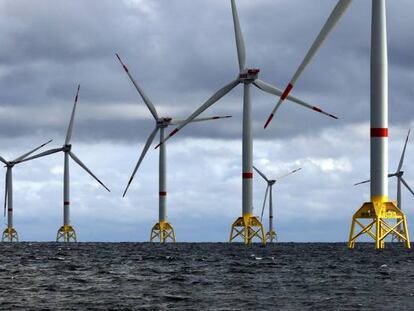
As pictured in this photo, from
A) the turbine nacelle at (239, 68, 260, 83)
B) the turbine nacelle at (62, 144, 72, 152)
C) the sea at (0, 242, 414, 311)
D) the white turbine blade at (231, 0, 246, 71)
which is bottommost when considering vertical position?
the sea at (0, 242, 414, 311)

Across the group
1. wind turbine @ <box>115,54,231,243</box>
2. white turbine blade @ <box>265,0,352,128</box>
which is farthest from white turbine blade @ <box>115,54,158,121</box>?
white turbine blade @ <box>265,0,352,128</box>

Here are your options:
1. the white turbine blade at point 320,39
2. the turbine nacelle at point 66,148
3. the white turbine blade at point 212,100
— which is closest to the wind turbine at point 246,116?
the white turbine blade at point 212,100

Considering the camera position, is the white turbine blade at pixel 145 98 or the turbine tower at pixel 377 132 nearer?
the turbine tower at pixel 377 132

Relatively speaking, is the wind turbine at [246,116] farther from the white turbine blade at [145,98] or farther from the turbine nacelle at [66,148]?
the turbine nacelle at [66,148]

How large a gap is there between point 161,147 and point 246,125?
43046 millimetres

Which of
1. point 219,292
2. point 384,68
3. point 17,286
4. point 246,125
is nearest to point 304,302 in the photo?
point 219,292

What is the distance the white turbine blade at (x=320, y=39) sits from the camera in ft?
252

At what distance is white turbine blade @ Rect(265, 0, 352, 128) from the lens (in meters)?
76.7

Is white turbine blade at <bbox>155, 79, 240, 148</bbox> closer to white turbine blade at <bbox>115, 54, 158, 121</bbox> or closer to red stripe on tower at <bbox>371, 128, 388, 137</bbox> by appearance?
white turbine blade at <bbox>115, 54, 158, 121</bbox>

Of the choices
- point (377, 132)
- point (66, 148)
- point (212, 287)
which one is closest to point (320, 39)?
point (377, 132)

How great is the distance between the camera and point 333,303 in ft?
140

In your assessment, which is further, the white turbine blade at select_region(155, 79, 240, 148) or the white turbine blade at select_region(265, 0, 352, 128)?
the white turbine blade at select_region(155, 79, 240, 148)

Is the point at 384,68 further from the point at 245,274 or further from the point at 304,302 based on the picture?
the point at 304,302

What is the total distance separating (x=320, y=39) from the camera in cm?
8056
